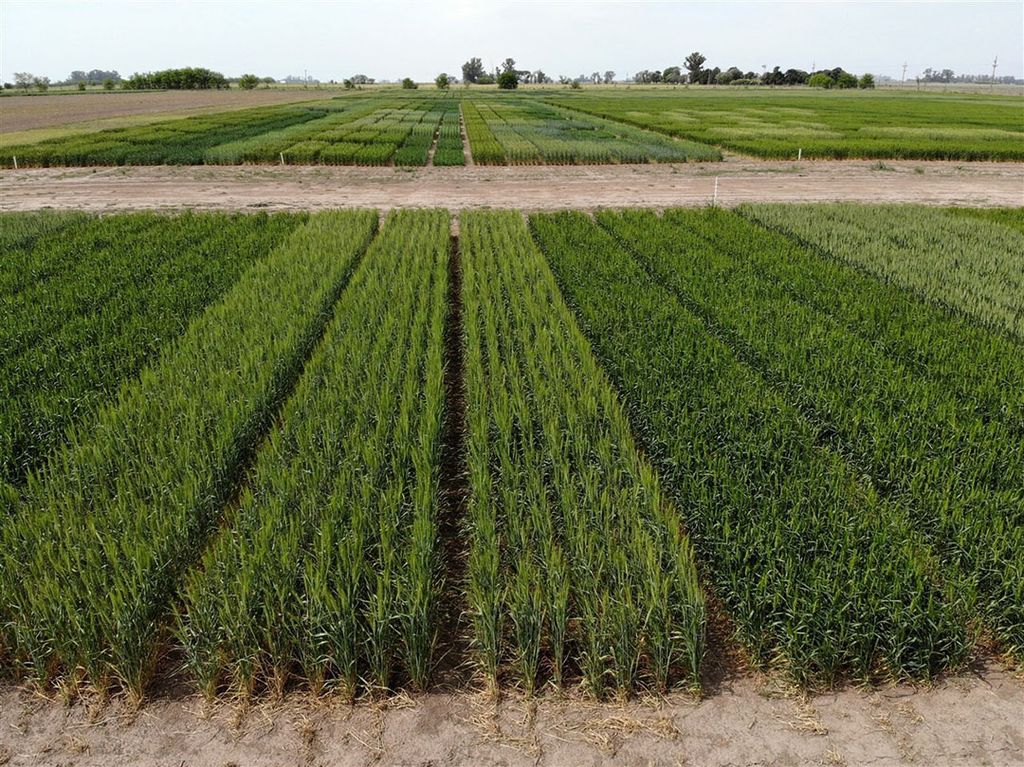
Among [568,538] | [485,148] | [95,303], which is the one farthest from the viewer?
[485,148]

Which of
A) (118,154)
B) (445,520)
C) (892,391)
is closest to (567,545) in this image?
(445,520)

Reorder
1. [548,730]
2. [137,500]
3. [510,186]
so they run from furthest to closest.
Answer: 1. [510,186]
2. [137,500]
3. [548,730]

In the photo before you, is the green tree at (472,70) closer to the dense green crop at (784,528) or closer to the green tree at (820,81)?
the green tree at (820,81)

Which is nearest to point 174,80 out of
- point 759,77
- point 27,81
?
point 27,81

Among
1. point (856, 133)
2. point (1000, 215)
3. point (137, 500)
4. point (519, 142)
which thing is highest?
point (856, 133)

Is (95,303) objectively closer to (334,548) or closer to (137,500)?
(137,500)

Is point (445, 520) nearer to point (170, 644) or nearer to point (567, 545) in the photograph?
point (567, 545)

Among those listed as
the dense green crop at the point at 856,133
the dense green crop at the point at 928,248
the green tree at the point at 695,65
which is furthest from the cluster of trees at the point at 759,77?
the dense green crop at the point at 928,248
